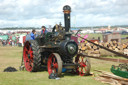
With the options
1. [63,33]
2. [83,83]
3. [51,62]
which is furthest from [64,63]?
[83,83]

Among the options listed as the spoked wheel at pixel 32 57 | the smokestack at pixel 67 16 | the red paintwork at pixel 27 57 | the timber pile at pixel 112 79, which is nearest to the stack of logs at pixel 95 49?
the red paintwork at pixel 27 57

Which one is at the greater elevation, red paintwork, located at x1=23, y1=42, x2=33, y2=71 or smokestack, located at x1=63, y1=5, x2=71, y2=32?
smokestack, located at x1=63, y1=5, x2=71, y2=32

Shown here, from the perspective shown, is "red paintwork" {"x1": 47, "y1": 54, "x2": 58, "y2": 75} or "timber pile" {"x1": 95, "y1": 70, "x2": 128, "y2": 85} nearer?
"timber pile" {"x1": 95, "y1": 70, "x2": 128, "y2": 85}

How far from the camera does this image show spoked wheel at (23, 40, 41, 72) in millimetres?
8484

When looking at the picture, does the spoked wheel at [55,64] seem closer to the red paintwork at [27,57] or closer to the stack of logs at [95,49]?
the red paintwork at [27,57]

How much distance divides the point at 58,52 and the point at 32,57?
165cm

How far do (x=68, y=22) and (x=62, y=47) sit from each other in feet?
3.83

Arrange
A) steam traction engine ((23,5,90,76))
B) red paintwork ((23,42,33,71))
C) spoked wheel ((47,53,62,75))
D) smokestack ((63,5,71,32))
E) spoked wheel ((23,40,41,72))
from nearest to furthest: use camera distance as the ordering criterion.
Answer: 1. spoked wheel ((47,53,62,75))
2. steam traction engine ((23,5,90,76))
3. smokestack ((63,5,71,32))
4. spoked wheel ((23,40,41,72))
5. red paintwork ((23,42,33,71))

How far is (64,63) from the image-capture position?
784 centimetres

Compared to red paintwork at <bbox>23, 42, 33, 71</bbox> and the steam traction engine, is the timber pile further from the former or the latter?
red paintwork at <bbox>23, 42, 33, 71</bbox>

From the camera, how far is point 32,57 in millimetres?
9148

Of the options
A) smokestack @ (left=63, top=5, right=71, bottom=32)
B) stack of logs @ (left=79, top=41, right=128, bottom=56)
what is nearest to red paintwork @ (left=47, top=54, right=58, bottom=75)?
smokestack @ (left=63, top=5, right=71, bottom=32)

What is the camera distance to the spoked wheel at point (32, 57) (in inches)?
334

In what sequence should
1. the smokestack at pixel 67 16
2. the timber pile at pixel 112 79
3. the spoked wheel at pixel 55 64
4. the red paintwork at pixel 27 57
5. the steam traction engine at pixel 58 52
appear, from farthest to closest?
the red paintwork at pixel 27 57 → the smokestack at pixel 67 16 → the steam traction engine at pixel 58 52 → the spoked wheel at pixel 55 64 → the timber pile at pixel 112 79
